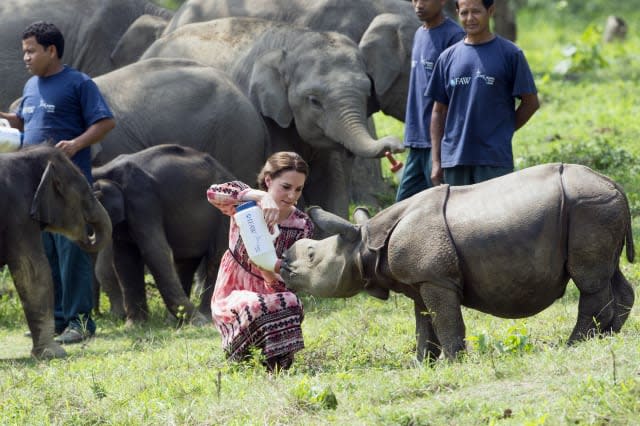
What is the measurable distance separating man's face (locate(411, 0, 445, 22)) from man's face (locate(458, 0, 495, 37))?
89 centimetres

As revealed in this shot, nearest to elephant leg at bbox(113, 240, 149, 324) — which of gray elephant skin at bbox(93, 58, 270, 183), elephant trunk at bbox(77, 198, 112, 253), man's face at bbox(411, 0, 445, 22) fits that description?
elephant trunk at bbox(77, 198, 112, 253)

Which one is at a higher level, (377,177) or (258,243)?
(258,243)

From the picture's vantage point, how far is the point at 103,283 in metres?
9.91

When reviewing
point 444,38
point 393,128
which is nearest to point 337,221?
point 444,38

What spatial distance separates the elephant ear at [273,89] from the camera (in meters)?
11.4

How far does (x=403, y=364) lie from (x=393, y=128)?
961 cm

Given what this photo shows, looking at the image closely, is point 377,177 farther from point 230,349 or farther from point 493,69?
point 230,349

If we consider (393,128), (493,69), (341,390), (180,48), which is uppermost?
Answer: (493,69)

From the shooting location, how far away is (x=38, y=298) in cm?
816

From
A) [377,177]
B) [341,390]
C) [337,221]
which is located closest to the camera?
[341,390]

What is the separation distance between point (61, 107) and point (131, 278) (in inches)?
55.6

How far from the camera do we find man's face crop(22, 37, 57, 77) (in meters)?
8.67

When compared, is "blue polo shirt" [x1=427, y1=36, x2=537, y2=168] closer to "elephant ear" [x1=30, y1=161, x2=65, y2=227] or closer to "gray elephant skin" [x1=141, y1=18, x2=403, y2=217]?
"elephant ear" [x1=30, y1=161, x2=65, y2=227]

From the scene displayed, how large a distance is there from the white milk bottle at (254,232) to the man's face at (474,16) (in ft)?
6.28
